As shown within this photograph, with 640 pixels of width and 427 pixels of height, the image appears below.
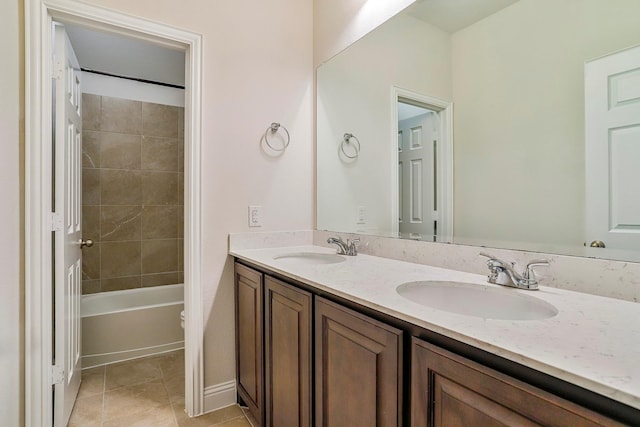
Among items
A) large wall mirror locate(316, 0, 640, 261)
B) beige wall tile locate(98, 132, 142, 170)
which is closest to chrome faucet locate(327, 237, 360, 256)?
large wall mirror locate(316, 0, 640, 261)

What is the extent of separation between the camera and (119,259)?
3.03 metres

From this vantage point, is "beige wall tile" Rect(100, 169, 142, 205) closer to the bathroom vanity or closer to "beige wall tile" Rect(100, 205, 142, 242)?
"beige wall tile" Rect(100, 205, 142, 242)

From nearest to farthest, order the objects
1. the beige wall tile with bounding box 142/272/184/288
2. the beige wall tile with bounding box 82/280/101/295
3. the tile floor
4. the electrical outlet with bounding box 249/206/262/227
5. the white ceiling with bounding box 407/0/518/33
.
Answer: the white ceiling with bounding box 407/0/518/33
the tile floor
the electrical outlet with bounding box 249/206/262/227
the beige wall tile with bounding box 82/280/101/295
the beige wall tile with bounding box 142/272/184/288

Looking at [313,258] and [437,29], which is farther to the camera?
[313,258]

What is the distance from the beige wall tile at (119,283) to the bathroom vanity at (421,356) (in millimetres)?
2151

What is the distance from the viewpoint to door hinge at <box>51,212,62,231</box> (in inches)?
59.0

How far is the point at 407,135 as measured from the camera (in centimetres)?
162

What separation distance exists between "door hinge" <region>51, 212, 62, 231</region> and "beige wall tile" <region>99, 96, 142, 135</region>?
1817 millimetres

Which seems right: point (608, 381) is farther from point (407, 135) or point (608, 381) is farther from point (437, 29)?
point (437, 29)

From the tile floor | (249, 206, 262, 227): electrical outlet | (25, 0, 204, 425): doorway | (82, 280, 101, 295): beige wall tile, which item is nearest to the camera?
(25, 0, 204, 425): doorway

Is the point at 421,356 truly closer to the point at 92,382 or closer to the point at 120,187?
the point at 92,382

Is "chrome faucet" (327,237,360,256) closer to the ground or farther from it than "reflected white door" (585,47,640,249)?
closer to the ground

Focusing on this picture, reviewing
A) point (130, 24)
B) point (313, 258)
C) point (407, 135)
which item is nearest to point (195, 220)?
point (313, 258)

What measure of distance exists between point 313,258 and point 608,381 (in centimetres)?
146
